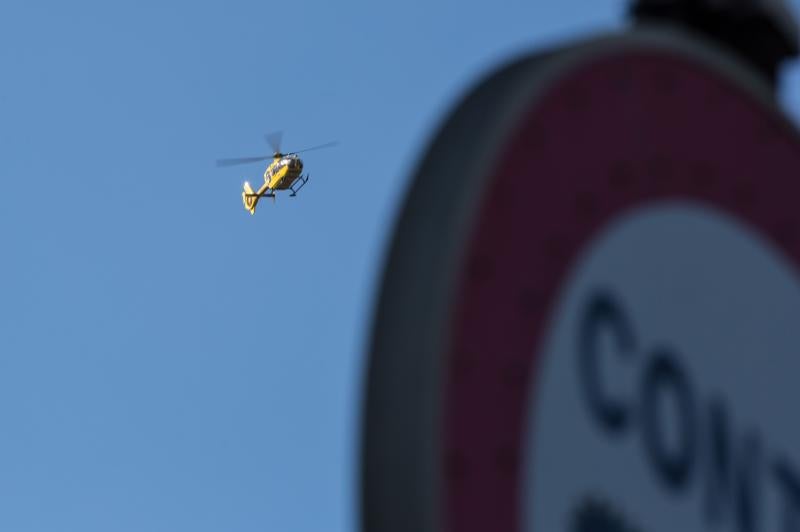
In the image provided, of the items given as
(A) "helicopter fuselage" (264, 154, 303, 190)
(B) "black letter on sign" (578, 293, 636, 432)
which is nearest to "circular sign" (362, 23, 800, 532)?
(B) "black letter on sign" (578, 293, 636, 432)

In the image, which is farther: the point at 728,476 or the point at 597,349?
the point at 728,476

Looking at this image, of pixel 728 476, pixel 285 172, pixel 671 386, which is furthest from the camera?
pixel 285 172

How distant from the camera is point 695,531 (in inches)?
178

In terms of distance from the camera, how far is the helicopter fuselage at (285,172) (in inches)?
3083

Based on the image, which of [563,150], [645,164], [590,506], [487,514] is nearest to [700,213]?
[645,164]

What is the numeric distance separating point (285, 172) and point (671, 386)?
74246 mm

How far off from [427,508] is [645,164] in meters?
1.54

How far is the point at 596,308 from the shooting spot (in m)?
4.34

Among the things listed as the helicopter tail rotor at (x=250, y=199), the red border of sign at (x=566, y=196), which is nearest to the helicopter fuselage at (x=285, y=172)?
the helicopter tail rotor at (x=250, y=199)

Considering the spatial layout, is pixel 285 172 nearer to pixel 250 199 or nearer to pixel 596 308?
pixel 250 199

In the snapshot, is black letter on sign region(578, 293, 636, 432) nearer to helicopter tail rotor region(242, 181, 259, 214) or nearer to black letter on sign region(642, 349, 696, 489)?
black letter on sign region(642, 349, 696, 489)

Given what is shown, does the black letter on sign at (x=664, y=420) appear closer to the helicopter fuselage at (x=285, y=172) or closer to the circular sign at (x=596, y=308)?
the circular sign at (x=596, y=308)

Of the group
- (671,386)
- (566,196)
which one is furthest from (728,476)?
(566,196)

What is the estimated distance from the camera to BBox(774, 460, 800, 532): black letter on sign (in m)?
5.02
